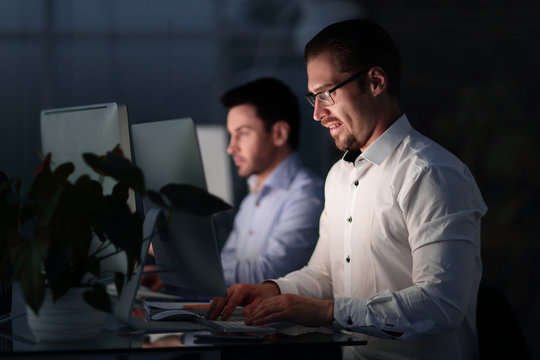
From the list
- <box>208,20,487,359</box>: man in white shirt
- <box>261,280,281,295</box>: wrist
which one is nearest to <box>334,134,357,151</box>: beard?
<box>208,20,487,359</box>: man in white shirt

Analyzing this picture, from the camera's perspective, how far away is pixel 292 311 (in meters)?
1.46

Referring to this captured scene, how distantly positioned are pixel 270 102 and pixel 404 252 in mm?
1538

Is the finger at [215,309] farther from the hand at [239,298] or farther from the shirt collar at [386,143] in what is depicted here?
the shirt collar at [386,143]

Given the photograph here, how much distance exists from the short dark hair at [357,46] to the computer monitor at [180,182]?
59 cm

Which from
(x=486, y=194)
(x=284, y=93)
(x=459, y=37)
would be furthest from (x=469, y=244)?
(x=459, y=37)

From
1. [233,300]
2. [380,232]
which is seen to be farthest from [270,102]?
[233,300]

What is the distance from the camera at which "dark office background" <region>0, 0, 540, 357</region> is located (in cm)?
430

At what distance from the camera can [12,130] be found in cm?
444

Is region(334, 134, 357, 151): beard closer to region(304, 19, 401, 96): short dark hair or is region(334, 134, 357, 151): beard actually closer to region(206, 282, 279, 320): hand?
region(304, 19, 401, 96): short dark hair

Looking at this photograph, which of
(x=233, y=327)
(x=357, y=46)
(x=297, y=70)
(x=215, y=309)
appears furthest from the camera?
(x=297, y=70)

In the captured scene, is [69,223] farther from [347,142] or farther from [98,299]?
[347,142]

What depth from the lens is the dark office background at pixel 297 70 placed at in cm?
430

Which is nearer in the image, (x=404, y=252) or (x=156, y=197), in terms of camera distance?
(x=156, y=197)

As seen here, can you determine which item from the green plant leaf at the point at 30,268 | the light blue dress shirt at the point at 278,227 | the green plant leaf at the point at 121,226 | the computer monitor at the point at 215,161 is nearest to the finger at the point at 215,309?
the green plant leaf at the point at 121,226
